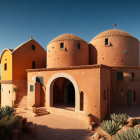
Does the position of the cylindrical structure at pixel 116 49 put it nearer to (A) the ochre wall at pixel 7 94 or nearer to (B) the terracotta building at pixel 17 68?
(B) the terracotta building at pixel 17 68

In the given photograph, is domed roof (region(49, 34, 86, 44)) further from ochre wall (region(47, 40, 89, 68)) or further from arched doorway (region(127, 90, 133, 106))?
arched doorway (region(127, 90, 133, 106))

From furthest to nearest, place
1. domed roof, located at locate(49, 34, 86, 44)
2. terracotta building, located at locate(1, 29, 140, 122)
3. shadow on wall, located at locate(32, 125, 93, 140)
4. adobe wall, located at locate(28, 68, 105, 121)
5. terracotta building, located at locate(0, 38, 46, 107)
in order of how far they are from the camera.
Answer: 1. terracotta building, located at locate(0, 38, 46, 107)
2. domed roof, located at locate(49, 34, 86, 44)
3. terracotta building, located at locate(1, 29, 140, 122)
4. adobe wall, located at locate(28, 68, 105, 121)
5. shadow on wall, located at locate(32, 125, 93, 140)

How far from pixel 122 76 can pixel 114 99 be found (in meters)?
3.04

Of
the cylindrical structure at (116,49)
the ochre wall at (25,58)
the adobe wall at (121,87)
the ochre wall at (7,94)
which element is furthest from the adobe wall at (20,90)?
the adobe wall at (121,87)

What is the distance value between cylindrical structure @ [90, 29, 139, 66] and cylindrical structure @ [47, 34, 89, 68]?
2.07m

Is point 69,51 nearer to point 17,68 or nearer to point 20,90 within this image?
point 17,68

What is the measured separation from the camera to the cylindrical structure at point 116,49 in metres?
14.7

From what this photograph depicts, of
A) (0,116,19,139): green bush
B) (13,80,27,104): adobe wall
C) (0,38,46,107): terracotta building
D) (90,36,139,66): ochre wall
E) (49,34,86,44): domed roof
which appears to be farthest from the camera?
(0,38,46,107): terracotta building

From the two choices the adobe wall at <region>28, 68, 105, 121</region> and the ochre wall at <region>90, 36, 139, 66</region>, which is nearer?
the adobe wall at <region>28, 68, 105, 121</region>

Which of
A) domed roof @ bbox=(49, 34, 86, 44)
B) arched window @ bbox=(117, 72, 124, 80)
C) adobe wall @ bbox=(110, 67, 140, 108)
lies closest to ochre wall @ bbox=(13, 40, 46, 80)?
domed roof @ bbox=(49, 34, 86, 44)

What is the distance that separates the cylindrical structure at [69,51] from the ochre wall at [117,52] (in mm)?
2091

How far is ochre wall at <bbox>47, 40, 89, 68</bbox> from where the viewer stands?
1516 cm

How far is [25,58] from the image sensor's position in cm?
1861

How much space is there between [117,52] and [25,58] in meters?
14.0
